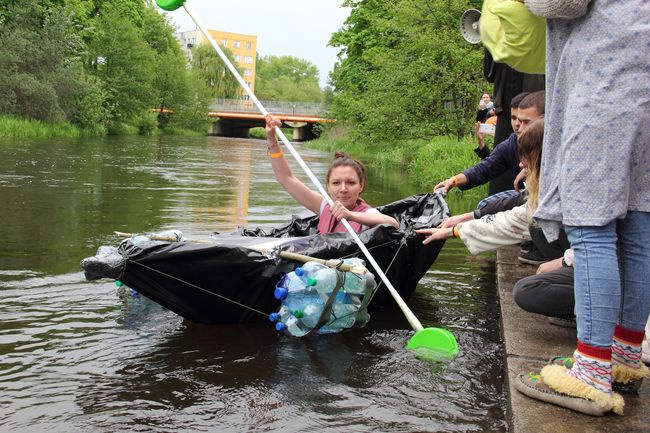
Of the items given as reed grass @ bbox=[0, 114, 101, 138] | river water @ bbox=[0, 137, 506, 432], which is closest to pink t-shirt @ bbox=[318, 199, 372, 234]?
river water @ bbox=[0, 137, 506, 432]

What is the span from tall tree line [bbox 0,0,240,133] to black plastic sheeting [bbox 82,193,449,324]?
27790mm

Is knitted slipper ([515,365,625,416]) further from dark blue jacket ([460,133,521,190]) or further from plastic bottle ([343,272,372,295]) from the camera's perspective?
dark blue jacket ([460,133,521,190])

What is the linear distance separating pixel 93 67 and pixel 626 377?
152ft

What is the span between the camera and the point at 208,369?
343cm

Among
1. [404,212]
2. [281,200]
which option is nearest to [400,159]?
[281,200]

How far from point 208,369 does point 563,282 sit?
1652mm

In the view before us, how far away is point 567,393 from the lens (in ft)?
8.24

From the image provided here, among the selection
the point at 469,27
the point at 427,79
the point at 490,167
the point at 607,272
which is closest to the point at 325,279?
the point at 607,272

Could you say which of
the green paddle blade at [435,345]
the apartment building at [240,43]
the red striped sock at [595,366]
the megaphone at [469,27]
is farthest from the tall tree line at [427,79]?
the apartment building at [240,43]

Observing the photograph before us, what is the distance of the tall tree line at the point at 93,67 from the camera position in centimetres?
3039

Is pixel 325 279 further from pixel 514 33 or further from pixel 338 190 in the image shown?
pixel 514 33

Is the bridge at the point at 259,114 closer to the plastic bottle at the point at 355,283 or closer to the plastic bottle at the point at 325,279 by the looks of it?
the plastic bottle at the point at 355,283

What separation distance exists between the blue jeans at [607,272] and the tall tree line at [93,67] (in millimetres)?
29790

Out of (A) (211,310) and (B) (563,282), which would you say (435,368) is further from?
(A) (211,310)
